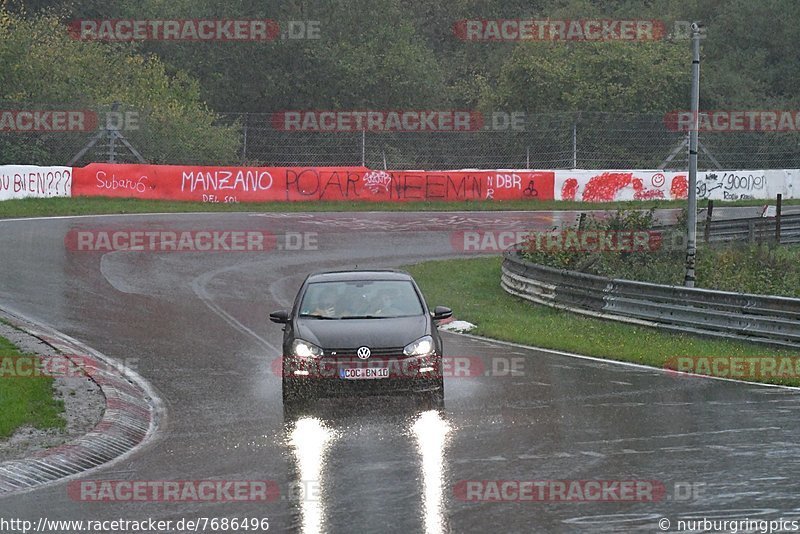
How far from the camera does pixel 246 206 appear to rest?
129ft

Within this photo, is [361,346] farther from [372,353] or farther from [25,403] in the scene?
[25,403]

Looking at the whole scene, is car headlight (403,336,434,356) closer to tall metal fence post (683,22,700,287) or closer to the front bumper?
the front bumper

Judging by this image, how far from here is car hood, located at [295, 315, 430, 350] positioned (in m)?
13.0

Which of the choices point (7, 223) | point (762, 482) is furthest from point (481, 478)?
point (7, 223)

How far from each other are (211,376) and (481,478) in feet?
21.7

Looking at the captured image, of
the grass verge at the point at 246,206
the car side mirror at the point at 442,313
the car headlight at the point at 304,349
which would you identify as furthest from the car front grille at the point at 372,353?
the grass verge at the point at 246,206

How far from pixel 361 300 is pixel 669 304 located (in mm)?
7894

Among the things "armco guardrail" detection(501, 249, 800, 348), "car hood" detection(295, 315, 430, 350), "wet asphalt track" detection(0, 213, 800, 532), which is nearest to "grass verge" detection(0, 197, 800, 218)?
"armco guardrail" detection(501, 249, 800, 348)

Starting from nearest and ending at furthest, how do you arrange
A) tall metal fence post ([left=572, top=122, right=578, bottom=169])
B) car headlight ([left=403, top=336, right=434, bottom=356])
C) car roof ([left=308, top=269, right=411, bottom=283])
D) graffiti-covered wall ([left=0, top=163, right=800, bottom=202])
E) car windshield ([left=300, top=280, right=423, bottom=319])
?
1. car headlight ([left=403, top=336, right=434, bottom=356])
2. car windshield ([left=300, top=280, right=423, bottom=319])
3. car roof ([left=308, top=269, right=411, bottom=283])
4. graffiti-covered wall ([left=0, top=163, right=800, bottom=202])
5. tall metal fence post ([left=572, top=122, right=578, bottom=169])

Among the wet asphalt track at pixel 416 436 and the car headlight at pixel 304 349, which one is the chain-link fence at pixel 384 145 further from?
the car headlight at pixel 304 349

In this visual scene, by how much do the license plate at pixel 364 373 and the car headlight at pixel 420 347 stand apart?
1.08 feet

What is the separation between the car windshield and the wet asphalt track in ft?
3.35

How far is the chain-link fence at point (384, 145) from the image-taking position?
40.8 meters

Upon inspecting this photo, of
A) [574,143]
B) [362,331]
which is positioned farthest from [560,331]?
[574,143]
